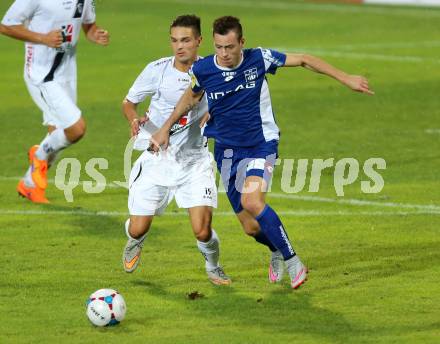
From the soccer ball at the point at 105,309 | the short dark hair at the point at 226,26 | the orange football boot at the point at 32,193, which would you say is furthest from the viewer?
A: the orange football boot at the point at 32,193

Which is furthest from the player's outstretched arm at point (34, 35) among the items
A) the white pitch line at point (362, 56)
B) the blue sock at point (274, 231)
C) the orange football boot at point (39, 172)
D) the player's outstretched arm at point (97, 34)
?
the white pitch line at point (362, 56)

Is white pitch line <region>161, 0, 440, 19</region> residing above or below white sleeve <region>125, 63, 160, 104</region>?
above

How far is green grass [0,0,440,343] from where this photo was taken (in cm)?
Answer: 923

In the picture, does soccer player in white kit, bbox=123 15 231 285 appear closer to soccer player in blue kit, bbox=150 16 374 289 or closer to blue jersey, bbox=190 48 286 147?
soccer player in blue kit, bbox=150 16 374 289

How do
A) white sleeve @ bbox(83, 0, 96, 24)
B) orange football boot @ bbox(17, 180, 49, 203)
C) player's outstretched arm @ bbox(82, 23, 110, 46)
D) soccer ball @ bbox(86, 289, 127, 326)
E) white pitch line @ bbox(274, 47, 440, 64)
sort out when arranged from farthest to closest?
white pitch line @ bbox(274, 47, 440, 64), white sleeve @ bbox(83, 0, 96, 24), orange football boot @ bbox(17, 180, 49, 203), player's outstretched arm @ bbox(82, 23, 110, 46), soccer ball @ bbox(86, 289, 127, 326)

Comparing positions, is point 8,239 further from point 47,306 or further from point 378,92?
point 378,92

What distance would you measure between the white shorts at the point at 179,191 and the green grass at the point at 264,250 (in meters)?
0.60

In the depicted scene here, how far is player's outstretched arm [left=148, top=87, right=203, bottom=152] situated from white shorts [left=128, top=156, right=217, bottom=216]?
0.40 meters

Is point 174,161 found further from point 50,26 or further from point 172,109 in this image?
point 50,26

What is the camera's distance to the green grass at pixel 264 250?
923 centimetres

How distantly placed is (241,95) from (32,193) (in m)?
4.38

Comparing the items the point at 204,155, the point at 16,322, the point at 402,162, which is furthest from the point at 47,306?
the point at 402,162

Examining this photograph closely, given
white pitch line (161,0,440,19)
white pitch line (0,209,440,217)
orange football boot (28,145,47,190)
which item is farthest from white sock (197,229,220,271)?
white pitch line (161,0,440,19)

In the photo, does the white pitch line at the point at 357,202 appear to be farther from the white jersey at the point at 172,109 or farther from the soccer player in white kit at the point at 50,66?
the white jersey at the point at 172,109
